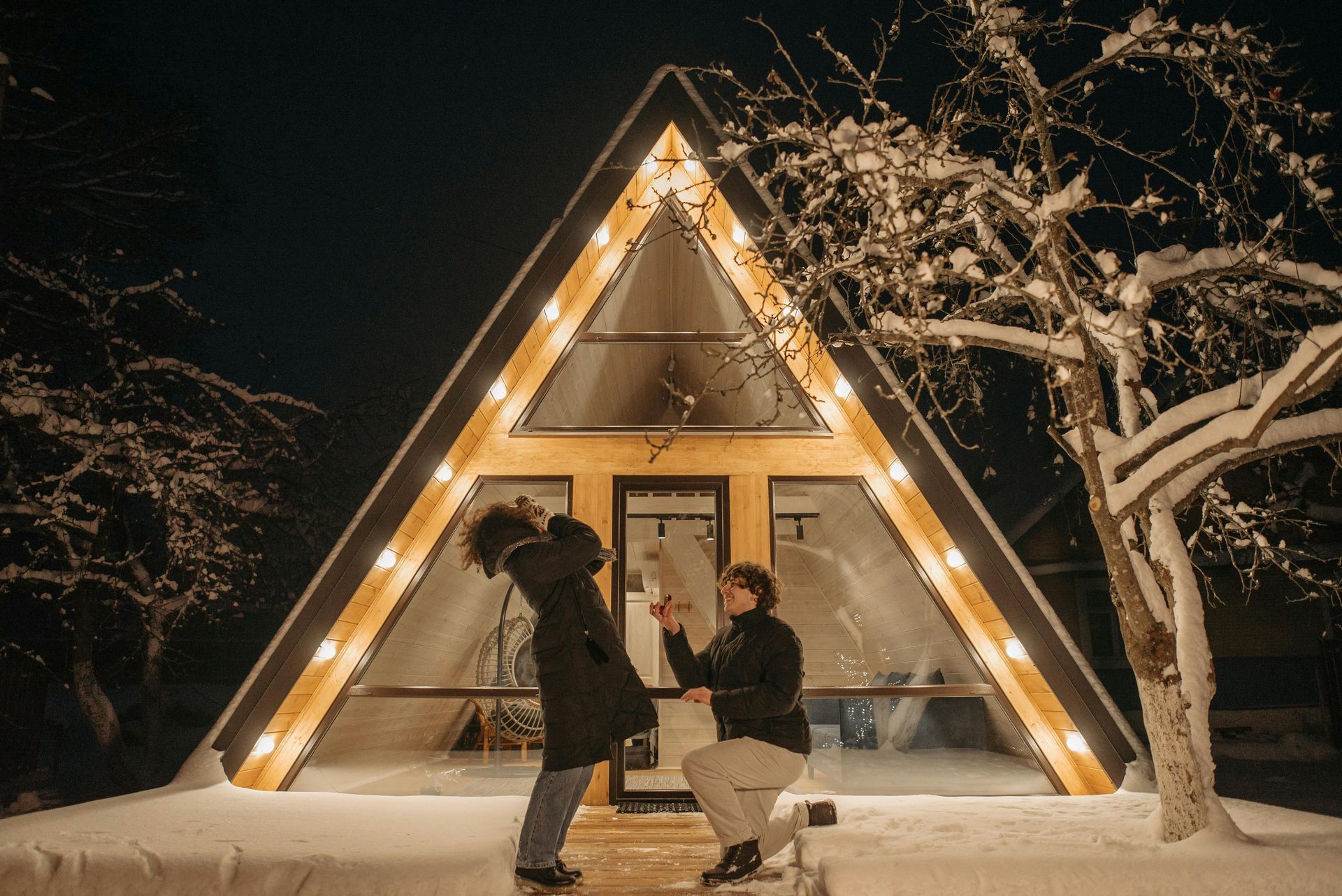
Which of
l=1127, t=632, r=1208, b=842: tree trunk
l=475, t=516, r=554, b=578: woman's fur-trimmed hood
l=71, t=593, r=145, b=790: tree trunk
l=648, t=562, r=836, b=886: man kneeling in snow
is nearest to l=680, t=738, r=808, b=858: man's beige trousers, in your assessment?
l=648, t=562, r=836, b=886: man kneeling in snow

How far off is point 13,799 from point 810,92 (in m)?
11.4

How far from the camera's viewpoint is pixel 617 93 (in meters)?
5.04

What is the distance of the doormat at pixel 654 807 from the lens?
14.5ft

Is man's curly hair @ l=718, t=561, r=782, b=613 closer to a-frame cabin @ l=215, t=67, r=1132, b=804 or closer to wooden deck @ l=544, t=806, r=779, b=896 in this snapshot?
wooden deck @ l=544, t=806, r=779, b=896

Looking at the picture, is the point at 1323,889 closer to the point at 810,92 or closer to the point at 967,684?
the point at 967,684

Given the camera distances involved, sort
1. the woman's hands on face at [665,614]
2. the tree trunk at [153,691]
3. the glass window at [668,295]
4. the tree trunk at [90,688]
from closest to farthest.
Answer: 1. the woman's hands on face at [665,614]
2. the glass window at [668,295]
3. the tree trunk at [90,688]
4. the tree trunk at [153,691]

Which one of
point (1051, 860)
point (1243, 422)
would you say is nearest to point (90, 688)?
point (1051, 860)

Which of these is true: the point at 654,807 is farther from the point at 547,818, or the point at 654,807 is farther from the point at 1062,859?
the point at 1062,859

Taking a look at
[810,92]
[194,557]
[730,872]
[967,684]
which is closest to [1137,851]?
[730,872]

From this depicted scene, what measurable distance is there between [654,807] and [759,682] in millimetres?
1844

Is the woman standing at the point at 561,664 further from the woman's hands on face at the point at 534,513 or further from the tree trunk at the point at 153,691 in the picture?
the tree trunk at the point at 153,691

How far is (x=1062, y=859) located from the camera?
2584mm

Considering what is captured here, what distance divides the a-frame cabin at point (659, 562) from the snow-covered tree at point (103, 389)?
3.54 meters

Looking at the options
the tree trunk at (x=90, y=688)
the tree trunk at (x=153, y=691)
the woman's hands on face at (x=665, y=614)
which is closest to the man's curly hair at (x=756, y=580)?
the woman's hands on face at (x=665, y=614)
